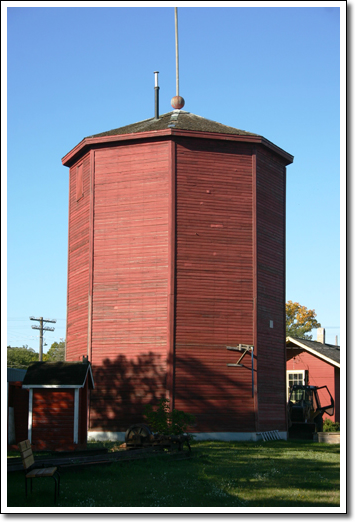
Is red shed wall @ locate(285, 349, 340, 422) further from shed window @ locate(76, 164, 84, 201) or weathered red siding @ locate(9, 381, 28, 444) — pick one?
weathered red siding @ locate(9, 381, 28, 444)

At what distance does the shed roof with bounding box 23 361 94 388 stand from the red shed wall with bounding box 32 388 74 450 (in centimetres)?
29

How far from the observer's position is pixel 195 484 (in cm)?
1295

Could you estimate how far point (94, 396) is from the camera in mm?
25297

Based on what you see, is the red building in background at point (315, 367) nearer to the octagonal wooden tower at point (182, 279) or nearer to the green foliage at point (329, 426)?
the green foliage at point (329, 426)

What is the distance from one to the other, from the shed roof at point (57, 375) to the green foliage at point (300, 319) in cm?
6010

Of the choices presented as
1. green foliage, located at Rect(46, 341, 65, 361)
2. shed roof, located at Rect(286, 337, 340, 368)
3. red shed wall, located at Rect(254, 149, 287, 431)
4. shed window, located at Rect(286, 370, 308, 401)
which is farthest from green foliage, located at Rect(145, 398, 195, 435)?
green foliage, located at Rect(46, 341, 65, 361)

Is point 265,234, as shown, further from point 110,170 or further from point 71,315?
point 71,315

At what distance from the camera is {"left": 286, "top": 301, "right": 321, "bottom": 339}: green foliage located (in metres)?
78.7

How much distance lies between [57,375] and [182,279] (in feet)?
22.8

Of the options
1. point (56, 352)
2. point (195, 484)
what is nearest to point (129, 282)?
point (195, 484)

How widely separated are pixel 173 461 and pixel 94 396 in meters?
8.77
